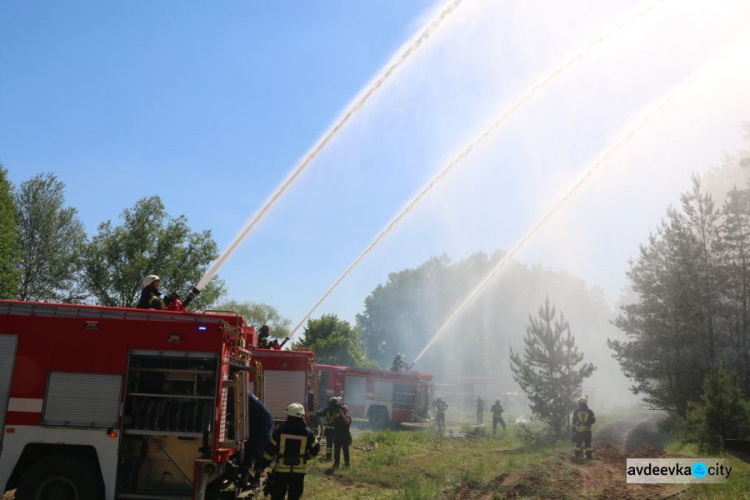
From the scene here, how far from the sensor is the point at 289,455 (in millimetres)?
7426

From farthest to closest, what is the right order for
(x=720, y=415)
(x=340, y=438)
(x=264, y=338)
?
1. (x=264, y=338)
2. (x=340, y=438)
3. (x=720, y=415)

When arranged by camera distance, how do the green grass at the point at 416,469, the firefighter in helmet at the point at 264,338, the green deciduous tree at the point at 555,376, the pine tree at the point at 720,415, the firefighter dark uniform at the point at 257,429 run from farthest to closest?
the green deciduous tree at the point at 555,376 → the firefighter in helmet at the point at 264,338 → the pine tree at the point at 720,415 → the green grass at the point at 416,469 → the firefighter dark uniform at the point at 257,429

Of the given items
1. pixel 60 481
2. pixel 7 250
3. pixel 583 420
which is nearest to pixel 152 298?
pixel 60 481

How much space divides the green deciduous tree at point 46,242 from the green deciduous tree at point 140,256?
3091 mm

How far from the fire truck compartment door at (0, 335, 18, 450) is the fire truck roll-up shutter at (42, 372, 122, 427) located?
494mm

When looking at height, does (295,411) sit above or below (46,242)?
below

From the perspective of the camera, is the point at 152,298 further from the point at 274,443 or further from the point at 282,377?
the point at 282,377

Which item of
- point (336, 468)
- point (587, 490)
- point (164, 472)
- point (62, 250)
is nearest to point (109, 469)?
point (164, 472)

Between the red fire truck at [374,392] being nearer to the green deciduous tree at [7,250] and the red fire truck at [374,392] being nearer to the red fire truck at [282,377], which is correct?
the red fire truck at [282,377]

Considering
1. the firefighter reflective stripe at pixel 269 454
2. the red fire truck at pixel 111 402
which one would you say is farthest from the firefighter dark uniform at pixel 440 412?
the red fire truck at pixel 111 402

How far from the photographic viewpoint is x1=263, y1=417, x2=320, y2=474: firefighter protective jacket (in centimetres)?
742

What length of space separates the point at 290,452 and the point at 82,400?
2811 mm

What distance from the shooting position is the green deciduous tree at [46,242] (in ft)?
113

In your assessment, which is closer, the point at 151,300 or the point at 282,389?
the point at 151,300
